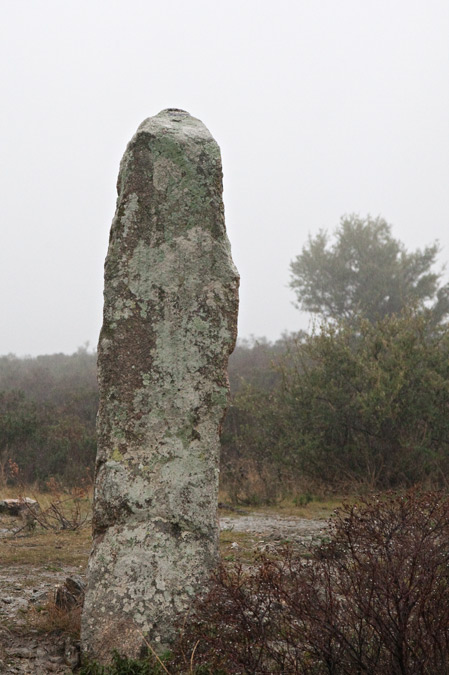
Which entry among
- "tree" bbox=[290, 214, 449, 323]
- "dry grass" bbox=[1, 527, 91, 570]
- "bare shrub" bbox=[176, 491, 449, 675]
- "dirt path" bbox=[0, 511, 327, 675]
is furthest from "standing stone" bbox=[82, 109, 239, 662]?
"tree" bbox=[290, 214, 449, 323]

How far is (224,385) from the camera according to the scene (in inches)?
152

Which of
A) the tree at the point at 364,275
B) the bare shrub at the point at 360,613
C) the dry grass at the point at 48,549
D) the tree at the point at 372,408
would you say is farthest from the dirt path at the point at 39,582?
the tree at the point at 364,275

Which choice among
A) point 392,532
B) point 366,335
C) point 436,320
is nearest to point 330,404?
point 366,335

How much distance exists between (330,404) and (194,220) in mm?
7492

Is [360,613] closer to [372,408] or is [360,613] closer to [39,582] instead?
[39,582]

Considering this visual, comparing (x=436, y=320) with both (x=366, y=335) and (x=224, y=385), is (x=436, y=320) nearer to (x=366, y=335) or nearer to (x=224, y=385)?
(x=366, y=335)

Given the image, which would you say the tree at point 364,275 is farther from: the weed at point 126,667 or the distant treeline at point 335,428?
the weed at point 126,667

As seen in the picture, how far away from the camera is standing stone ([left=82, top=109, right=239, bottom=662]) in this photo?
3.50 metres

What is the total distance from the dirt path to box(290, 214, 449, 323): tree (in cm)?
1574

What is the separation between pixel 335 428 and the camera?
1094 centimetres

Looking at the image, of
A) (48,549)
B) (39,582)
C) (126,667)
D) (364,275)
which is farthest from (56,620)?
(364,275)

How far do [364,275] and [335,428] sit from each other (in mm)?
14264

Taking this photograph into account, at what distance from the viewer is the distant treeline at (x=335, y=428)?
402 inches

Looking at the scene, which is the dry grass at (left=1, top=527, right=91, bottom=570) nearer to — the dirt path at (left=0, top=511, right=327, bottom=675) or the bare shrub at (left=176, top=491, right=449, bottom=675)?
the dirt path at (left=0, top=511, right=327, bottom=675)
